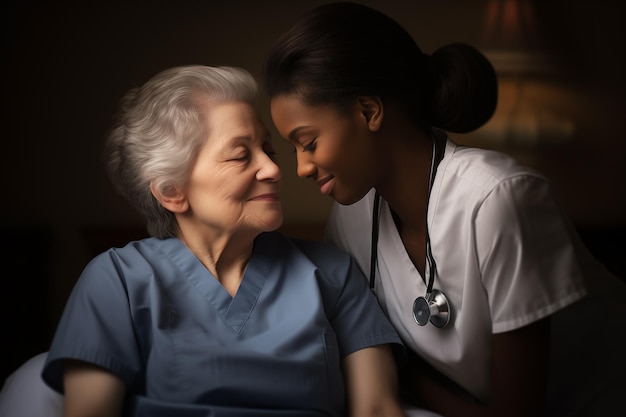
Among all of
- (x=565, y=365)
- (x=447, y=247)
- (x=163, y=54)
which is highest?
(x=163, y=54)

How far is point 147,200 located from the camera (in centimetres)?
113

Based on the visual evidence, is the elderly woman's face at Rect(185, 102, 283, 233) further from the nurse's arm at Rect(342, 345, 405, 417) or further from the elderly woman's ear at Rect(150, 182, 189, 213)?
the nurse's arm at Rect(342, 345, 405, 417)

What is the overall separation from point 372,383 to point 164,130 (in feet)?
1.65

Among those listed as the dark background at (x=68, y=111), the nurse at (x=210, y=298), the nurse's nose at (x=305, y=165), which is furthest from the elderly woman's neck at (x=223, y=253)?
the dark background at (x=68, y=111)

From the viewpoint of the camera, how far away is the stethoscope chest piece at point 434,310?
3.67ft

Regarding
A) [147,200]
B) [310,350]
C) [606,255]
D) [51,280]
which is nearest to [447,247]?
[310,350]

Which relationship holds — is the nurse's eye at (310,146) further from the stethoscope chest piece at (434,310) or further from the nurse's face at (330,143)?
the stethoscope chest piece at (434,310)

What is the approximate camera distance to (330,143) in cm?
108

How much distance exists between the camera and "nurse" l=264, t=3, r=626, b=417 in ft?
3.37

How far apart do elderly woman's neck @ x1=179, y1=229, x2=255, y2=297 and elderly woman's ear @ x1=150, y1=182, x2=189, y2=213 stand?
2.0 inches

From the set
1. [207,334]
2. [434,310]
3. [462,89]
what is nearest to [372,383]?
[434,310]

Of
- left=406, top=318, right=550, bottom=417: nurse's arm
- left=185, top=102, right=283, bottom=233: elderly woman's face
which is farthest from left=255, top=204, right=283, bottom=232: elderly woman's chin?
left=406, top=318, right=550, bottom=417: nurse's arm

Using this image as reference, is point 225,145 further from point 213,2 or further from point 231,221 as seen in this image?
point 213,2

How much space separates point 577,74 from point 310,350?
136 cm
